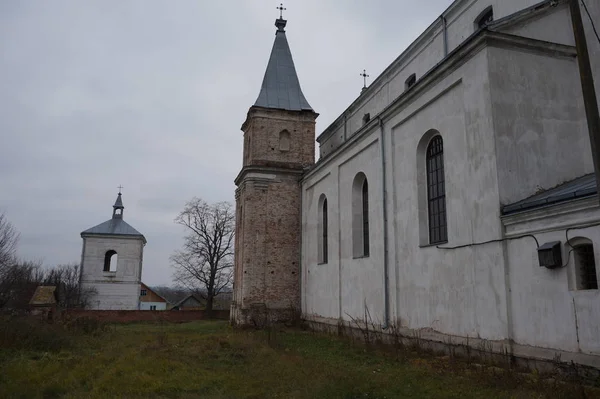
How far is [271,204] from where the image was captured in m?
24.4

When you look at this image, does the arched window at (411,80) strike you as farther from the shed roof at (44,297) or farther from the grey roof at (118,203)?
the grey roof at (118,203)

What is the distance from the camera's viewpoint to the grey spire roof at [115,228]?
149ft

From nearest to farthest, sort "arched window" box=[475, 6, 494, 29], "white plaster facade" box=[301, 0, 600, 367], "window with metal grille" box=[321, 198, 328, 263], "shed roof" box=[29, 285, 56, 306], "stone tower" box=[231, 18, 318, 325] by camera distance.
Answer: "white plaster facade" box=[301, 0, 600, 367]
"arched window" box=[475, 6, 494, 29]
"window with metal grille" box=[321, 198, 328, 263]
"stone tower" box=[231, 18, 318, 325]
"shed roof" box=[29, 285, 56, 306]

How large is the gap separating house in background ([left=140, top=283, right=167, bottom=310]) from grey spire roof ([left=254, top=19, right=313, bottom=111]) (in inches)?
1943

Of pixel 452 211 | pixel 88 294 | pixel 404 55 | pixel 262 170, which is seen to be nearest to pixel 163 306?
pixel 88 294

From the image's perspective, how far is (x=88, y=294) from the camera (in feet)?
143

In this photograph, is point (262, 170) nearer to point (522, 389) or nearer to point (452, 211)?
point (452, 211)

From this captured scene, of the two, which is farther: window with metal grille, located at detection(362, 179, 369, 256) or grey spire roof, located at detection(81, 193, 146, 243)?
grey spire roof, located at detection(81, 193, 146, 243)

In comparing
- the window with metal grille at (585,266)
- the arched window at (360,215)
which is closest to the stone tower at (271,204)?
the arched window at (360,215)

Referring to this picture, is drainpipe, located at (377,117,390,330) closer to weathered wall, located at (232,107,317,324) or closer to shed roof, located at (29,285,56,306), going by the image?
weathered wall, located at (232,107,317,324)

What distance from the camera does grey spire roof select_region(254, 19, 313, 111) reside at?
86.1 feet

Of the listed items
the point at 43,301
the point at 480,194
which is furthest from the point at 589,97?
the point at 43,301

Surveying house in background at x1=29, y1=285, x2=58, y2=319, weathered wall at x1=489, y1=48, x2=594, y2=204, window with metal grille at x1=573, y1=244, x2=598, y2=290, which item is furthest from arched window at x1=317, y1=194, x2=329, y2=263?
house in background at x1=29, y1=285, x2=58, y2=319

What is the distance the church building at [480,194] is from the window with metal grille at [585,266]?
0.02 m
